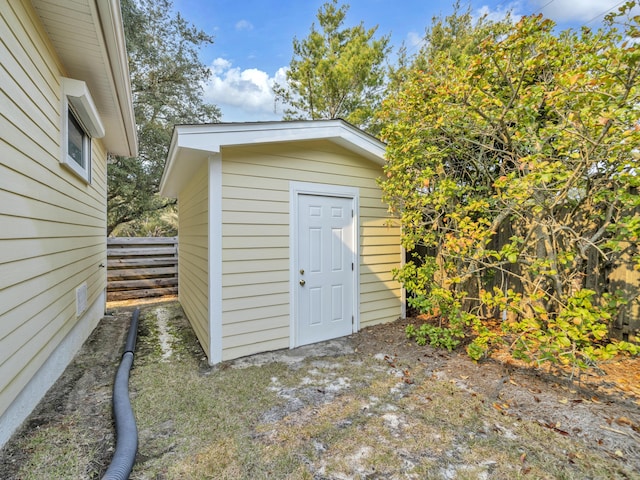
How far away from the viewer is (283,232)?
395 centimetres

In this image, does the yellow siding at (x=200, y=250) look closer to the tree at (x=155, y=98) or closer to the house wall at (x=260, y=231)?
the house wall at (x=260, y=231)

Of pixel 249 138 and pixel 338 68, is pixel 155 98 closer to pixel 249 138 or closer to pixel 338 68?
pixel 338 68

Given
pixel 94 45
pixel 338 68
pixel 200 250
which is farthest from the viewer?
pixel 338 68

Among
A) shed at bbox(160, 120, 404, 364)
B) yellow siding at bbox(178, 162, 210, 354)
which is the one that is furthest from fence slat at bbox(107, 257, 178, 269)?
shed at bbox(160, 120, 404, 364)

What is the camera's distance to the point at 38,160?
2.62 m

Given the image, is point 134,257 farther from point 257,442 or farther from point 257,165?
point 257,442

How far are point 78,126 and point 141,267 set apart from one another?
4369 millimetres

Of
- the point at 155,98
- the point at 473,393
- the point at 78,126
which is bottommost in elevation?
the point at 473,393

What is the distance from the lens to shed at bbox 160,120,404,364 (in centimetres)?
354

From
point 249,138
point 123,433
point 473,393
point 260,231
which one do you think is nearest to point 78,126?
point 249,138

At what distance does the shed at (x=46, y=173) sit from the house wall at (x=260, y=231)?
5.13ft

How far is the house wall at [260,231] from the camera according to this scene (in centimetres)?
360

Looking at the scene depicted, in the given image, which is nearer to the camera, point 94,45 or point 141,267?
point 94,45

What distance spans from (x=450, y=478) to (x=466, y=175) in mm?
3806
